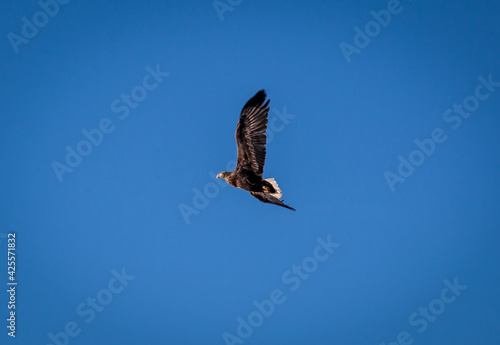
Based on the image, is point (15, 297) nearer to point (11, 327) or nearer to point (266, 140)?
point (11, 327)

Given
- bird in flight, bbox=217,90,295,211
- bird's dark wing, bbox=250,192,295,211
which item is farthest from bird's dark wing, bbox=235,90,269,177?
bird's dark wing, bbox=250,192,295,211

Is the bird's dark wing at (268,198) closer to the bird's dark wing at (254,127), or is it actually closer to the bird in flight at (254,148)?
the bird in flight at (254,148)

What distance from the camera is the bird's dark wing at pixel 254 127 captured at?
20062 millimetres

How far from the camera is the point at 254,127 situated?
2011 cm

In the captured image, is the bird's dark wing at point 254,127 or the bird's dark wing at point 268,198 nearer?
the bird's dark wing at point 268,198

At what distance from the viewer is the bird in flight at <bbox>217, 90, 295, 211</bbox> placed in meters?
20.1

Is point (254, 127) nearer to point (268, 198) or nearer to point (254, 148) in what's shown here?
point (254, 148)

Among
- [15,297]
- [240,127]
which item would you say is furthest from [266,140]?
[15,297]

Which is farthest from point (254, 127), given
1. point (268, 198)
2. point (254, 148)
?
point (268, 198)

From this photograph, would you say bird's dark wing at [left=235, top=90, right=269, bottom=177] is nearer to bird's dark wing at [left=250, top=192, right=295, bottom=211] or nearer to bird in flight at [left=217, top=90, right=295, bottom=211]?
bird in flight at [left=217, top=90, right=295, bottom=211]

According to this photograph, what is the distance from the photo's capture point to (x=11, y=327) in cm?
2728

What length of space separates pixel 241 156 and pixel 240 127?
105 cm

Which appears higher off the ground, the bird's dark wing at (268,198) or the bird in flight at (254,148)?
the bird in flight at (254,148)

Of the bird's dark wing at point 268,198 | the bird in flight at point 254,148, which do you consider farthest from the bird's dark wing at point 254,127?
the bird's dark wing at point 268,198
